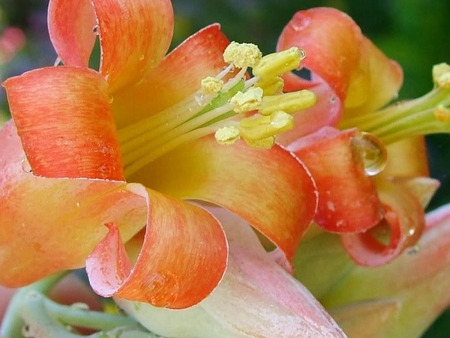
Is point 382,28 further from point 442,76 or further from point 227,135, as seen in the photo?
point 227,135

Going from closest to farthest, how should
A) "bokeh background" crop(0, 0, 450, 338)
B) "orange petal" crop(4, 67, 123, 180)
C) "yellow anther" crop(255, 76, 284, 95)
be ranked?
1. "orange petal" crop(4, 67, 123, 180)
2. "yellow anther" crop(255, 76, 284, 95)
3. "bokeh background" crop(0, 0, 450, 338)

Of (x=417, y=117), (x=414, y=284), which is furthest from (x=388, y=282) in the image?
(x=417, y=117)

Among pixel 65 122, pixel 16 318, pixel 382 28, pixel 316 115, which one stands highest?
pixel 65 122

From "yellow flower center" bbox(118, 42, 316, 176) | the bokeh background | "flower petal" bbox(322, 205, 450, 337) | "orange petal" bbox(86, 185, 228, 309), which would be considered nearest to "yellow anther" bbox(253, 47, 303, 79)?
"yellow flower center" bbox(118, 42, 316, 176)

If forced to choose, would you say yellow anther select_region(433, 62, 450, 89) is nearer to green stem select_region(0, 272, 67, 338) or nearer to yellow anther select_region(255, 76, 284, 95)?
yellow anther select_region(255, 76, 284, 95)

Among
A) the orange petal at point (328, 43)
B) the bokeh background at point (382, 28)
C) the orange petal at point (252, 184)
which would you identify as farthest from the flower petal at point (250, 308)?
the bokeh background at point (382, 28)

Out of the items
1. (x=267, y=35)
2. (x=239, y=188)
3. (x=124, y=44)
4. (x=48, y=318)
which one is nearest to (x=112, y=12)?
(x=124, y=44)

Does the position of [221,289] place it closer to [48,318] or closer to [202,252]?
[202,252]

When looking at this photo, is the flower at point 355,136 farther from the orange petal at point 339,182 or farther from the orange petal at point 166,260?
the orange petal at point 166,260

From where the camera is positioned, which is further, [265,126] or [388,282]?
[388,282]
